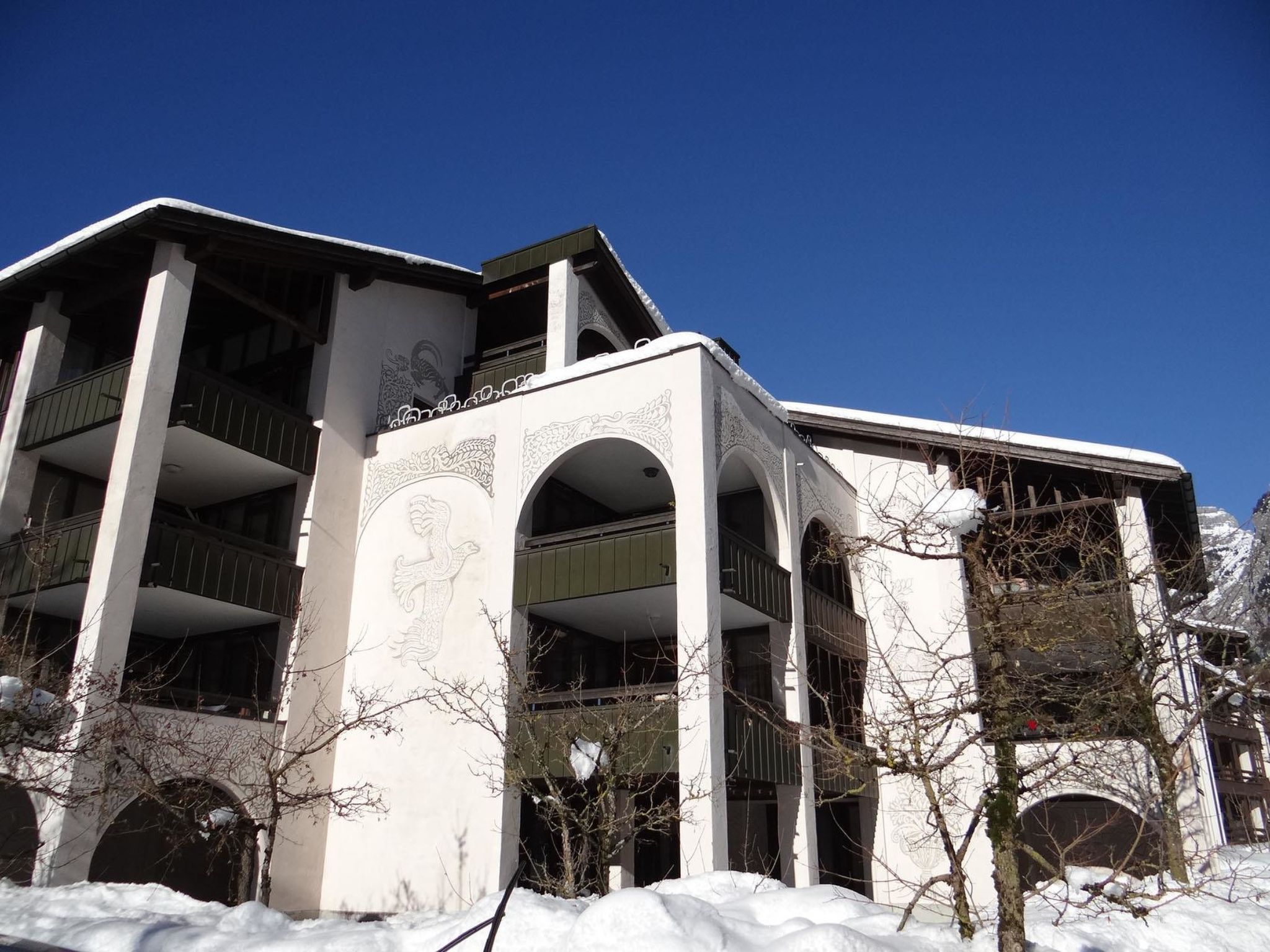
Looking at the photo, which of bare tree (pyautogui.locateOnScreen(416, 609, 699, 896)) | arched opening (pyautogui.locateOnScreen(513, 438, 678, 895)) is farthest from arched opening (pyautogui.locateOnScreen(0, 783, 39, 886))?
arched opening (pyautogui.locateOnScreen(513, 438, 678, 895))

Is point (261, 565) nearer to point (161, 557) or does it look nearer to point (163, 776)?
point (161, 557)

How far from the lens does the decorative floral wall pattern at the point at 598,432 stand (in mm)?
15898

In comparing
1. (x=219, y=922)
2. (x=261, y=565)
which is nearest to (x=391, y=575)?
(x=261, y=565)

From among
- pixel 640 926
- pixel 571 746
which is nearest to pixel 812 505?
pixel 571 746

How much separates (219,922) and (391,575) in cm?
931

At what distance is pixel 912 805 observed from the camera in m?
20.1

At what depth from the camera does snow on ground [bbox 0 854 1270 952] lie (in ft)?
22.9

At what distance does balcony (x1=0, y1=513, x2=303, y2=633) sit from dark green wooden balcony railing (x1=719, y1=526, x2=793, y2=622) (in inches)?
293

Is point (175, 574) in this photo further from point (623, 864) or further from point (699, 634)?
point (623, 864)

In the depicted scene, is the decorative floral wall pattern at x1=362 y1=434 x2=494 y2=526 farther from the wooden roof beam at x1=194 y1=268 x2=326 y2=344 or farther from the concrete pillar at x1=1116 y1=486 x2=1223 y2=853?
the concrete pillar at x1=1116 y1=486 x2=1223 y2=853

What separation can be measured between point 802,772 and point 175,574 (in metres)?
10.3

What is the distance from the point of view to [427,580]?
17469 mm

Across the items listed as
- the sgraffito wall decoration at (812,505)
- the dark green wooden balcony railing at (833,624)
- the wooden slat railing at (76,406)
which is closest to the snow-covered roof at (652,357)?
the sgraffito wall decoration at (812,505)

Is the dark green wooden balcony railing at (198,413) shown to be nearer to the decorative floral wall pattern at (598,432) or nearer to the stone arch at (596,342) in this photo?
the decorative floral wall pattern at (598,432)
